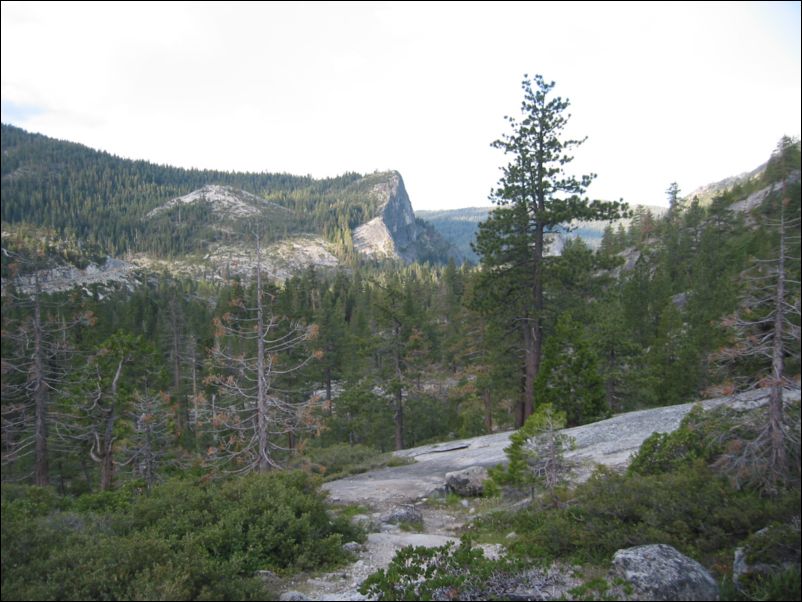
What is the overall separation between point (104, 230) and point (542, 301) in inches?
5811

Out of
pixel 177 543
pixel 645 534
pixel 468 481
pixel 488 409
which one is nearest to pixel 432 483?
pixel 468 481

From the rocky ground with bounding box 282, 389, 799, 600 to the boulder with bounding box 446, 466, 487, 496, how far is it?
48 centimetres

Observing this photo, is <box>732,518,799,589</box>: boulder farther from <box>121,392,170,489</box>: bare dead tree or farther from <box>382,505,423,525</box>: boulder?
<box>121,392,170,489</box>: bare dead tree

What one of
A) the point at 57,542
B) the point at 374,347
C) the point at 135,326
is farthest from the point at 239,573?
the point at 135,326

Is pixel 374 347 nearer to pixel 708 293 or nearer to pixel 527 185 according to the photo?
pixel 527 185

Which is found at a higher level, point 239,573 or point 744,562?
point 744,562

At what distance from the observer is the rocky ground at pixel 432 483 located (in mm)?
7672

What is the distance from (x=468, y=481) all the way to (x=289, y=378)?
16.1 metres

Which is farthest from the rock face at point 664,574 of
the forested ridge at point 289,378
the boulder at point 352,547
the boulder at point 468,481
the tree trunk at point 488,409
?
the tree trunk at point 488,409

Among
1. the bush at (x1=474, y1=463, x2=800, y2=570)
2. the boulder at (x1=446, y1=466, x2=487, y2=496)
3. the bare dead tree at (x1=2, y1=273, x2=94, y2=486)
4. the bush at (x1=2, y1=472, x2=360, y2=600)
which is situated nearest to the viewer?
the bush at (x1=2, y1=472, x2=360, y2=600)

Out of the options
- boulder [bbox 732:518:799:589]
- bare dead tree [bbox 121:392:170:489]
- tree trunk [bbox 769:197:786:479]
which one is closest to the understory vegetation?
boulder [bbox 732:518:799:589]

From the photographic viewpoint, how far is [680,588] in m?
5.55

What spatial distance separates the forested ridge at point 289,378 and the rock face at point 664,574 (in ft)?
3.98

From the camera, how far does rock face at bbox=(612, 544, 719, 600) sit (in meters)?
5.52
